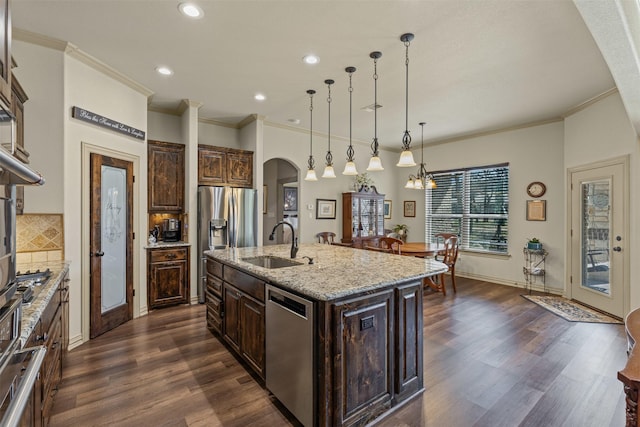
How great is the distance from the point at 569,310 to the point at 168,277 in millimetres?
5776

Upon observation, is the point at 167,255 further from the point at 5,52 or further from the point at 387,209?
the point at 387,209

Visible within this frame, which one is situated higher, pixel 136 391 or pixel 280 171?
pixel 280 171

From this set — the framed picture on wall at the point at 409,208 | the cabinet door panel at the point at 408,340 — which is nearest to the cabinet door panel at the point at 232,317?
the cabinet door panel at the point at 408,340

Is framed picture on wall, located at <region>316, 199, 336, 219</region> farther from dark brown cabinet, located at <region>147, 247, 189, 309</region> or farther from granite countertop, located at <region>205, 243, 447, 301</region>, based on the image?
granite countertop, located at <region>205, 243, 447, 301</region>

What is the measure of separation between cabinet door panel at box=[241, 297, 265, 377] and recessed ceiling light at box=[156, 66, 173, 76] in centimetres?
284

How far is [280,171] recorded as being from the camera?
7.82 m

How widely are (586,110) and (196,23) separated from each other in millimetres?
5386

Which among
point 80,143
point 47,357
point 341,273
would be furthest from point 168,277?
point 341,273

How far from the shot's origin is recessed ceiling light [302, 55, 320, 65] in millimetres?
3193

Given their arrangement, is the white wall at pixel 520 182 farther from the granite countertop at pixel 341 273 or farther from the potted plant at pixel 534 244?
the granite countertop at pixel 341 273

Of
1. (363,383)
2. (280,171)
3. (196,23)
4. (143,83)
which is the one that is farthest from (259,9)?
(280,171)

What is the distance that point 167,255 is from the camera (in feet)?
14.1

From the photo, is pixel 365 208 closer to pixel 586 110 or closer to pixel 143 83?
pixel 586 110

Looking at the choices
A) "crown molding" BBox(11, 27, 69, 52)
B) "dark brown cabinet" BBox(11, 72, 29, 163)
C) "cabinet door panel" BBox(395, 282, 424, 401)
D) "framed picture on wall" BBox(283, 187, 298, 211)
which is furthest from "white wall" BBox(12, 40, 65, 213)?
"framed picture on wall" BBox(283, 187, 298, 211)
